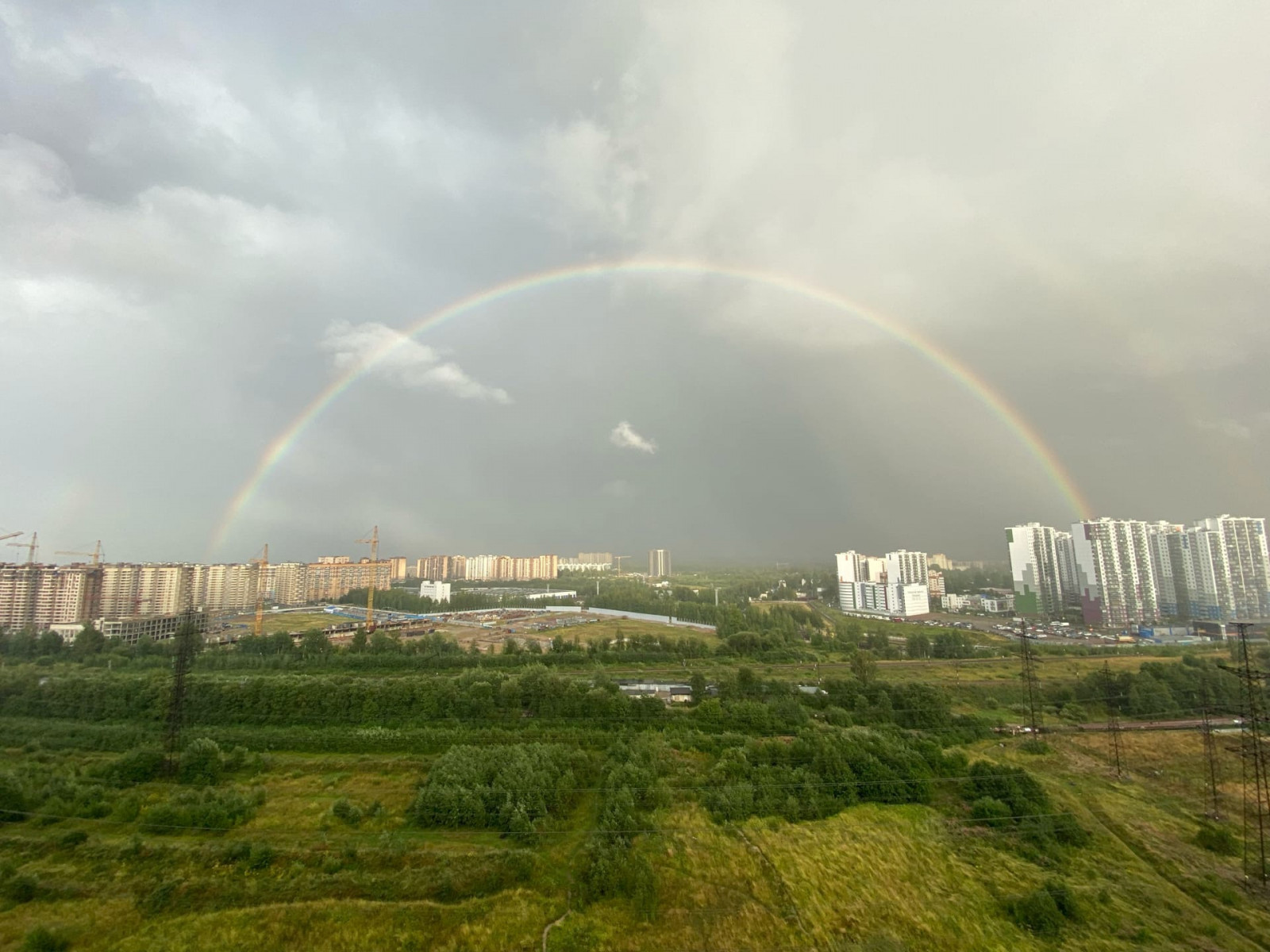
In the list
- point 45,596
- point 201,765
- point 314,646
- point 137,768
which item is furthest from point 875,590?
point 45,596

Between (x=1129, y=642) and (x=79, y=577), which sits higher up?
Result: (x=79, y=577)

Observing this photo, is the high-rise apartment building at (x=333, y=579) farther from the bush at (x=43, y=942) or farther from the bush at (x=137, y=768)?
the bush at (x=43, y=942)

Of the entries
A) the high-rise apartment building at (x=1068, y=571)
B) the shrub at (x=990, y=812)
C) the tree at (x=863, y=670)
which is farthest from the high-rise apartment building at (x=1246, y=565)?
the shrub at (x=990, y=812)

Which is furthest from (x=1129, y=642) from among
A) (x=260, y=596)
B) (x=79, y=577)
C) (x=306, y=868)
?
(x=79, y=577)

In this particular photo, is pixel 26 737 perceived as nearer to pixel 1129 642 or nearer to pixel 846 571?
pixel 1129 642

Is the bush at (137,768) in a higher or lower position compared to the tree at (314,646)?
lower
